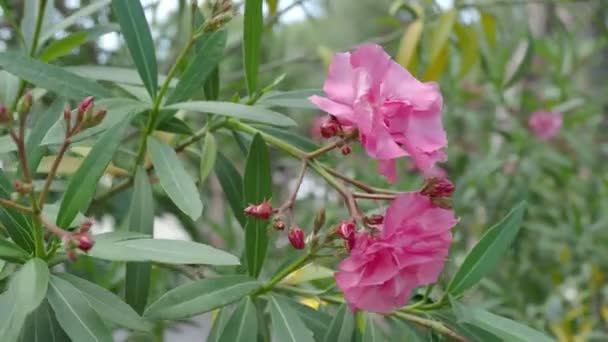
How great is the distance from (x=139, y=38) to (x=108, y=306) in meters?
0.24

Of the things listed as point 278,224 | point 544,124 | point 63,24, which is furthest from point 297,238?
point 544,124

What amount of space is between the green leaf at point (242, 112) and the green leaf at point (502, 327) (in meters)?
0.19

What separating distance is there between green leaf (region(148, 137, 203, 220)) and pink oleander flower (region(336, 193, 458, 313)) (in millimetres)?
114

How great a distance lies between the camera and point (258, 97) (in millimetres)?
766

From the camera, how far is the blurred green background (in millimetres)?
1443

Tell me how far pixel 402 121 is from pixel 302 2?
0.85 metres

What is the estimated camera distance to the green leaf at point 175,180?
2.01 feet

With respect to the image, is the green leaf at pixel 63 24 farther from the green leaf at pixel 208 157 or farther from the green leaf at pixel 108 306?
the green leaf at pixel 108 306

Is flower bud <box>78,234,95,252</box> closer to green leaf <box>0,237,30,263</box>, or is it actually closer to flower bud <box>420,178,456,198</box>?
green leaf <box>0,237,30,263</box>

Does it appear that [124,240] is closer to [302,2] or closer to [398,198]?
[398,198]

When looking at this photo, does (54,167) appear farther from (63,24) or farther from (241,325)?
(63,24)

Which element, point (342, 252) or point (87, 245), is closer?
point (87, 245)

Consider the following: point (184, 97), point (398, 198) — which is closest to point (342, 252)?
point (398, 198)

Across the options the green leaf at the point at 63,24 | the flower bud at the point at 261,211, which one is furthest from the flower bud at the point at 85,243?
the green leaf at the point at 63,24
